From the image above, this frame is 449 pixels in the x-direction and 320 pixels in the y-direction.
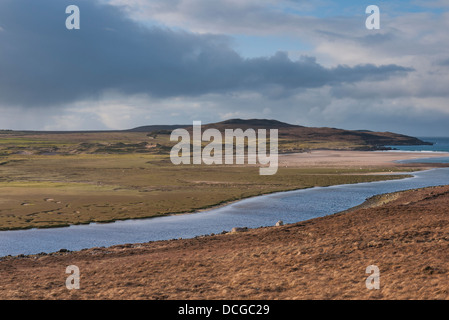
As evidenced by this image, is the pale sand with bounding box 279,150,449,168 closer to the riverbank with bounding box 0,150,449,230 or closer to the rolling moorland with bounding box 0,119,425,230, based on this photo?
the rolling moorland with bounding box 0,119,425,230

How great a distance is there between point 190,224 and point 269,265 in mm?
14400

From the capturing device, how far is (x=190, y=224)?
102ft

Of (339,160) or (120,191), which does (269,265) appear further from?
(339,160)

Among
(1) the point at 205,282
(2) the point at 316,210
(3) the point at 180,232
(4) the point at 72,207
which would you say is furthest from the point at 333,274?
(4) the point at 72,207

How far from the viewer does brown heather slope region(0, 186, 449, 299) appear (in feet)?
45.7

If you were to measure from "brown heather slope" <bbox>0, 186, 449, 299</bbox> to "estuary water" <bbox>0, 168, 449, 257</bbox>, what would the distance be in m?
3.75

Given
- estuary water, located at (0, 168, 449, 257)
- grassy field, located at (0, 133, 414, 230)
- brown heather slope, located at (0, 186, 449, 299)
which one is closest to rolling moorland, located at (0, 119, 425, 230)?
grassy field, located at (0, 133, 414, 230)

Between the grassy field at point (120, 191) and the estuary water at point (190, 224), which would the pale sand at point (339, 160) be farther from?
the estuary water at point (190, 224)

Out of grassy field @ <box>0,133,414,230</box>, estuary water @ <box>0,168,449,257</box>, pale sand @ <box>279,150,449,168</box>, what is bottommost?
estuary water @ <box>0,168,449,257</box>

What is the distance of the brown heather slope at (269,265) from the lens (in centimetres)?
1393

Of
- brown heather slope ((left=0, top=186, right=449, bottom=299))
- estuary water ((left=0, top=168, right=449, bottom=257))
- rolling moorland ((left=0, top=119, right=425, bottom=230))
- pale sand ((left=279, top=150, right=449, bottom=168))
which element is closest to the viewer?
brown heather slope ((left=0, top=186, right=449, bottom=299))

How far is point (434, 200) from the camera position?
3322 centimetres

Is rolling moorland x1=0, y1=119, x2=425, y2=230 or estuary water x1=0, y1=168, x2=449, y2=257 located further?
rolling moorland x1=0, y1=119, x2=425, y2=230

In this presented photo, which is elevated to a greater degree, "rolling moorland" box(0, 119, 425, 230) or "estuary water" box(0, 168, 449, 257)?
"rolling moorland" box(0, 119, 425, 230)
